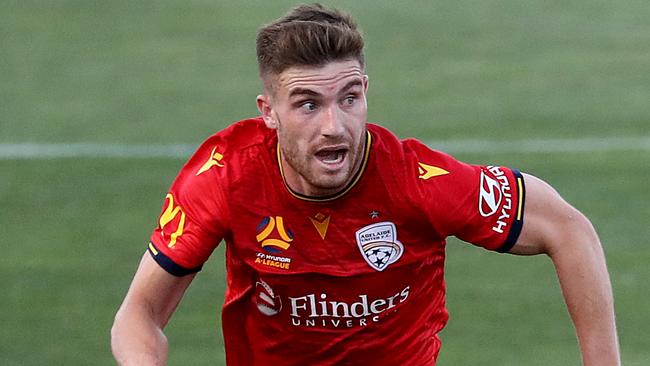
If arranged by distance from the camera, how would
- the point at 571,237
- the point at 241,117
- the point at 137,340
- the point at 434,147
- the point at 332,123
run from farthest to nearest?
1. the point at 241,117
2. the point at 434,147
3. the point at 571,237
4. the point at 137,340
5. the point at 332,123

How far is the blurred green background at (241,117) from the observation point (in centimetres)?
1020

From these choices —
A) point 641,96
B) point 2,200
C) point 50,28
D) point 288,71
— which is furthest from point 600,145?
point 288,71

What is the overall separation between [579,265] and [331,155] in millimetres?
1086

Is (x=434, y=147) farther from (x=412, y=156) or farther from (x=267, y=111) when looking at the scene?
(x=267, y=111)

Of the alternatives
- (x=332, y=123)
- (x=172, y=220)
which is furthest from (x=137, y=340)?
(x=332, y=123)

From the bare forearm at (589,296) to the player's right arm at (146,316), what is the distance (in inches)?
59.2

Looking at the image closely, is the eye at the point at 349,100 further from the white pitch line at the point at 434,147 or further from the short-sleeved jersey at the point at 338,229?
the white pitch line at the point at 434,147

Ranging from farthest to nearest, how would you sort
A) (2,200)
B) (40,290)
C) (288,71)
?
(2,200)
(40,290)
(288,71)

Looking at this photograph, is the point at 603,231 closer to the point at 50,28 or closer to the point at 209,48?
the point at 209,48

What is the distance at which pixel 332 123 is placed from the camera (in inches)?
225

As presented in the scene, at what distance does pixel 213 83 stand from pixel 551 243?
9397 mm

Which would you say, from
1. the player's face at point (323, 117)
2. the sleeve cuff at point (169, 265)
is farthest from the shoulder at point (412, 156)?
the sleeve cuff at point (169, 265)

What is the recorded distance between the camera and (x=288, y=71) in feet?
19.2

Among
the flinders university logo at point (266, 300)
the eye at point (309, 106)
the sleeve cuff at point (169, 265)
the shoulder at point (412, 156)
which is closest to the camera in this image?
the eye at point (309, 106)
